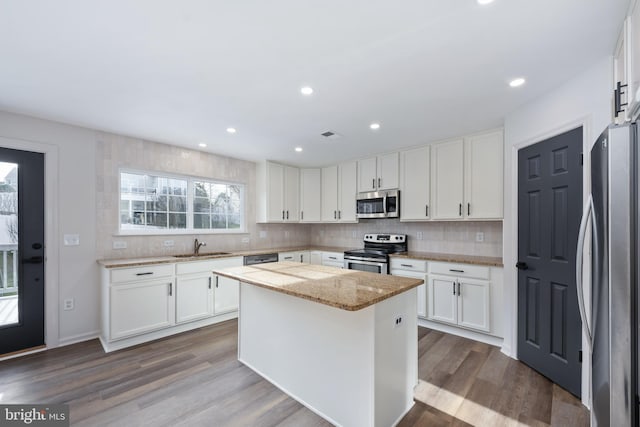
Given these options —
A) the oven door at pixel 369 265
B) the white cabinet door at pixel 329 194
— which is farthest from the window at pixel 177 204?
the oven door at pixel 369 265

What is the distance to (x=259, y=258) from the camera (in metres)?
4.36

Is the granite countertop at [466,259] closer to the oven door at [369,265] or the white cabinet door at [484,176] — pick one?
the oven door at [369,265]

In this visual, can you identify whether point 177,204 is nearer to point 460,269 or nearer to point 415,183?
point 415,183

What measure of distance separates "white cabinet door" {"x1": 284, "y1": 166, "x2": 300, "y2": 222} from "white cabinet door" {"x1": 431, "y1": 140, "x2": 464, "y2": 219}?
2488 mm

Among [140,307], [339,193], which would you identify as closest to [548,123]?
[339,193]

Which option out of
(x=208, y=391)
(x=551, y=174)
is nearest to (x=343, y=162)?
(x=551, y=174)

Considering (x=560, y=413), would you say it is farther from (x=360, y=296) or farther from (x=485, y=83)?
(x=485, y=83)

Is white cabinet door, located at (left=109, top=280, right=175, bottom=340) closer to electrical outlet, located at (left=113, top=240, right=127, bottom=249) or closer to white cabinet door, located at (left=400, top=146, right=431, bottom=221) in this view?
electrical outlet, located at (left=113, top=240, right=127, bottom=249)

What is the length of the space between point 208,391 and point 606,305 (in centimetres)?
257

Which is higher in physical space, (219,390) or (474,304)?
(474,304)

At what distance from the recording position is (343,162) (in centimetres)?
495

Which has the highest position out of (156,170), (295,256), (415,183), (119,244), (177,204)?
(156,170)

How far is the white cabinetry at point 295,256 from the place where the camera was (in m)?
4.70

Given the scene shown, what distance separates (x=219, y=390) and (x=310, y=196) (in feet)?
11.7
